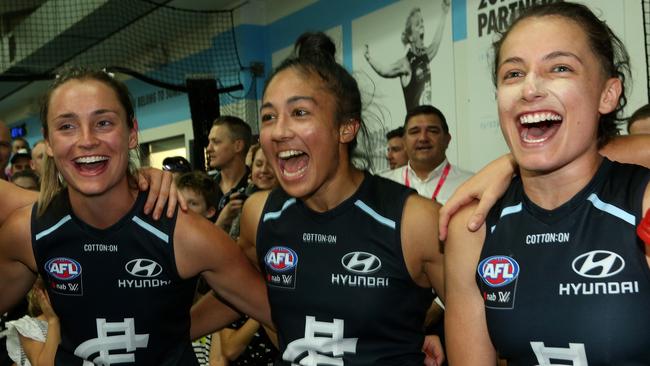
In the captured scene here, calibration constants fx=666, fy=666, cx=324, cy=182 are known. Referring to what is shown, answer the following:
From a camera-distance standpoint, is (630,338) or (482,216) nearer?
(630,338)

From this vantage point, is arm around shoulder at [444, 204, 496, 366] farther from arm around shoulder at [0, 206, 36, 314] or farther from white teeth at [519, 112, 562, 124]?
arm around shoulder at [0, 206, 36, 314]

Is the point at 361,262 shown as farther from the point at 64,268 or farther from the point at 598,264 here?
the point at 64,268

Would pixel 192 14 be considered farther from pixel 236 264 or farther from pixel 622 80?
pixel 622 80

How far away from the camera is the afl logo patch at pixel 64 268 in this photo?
2.38 meters

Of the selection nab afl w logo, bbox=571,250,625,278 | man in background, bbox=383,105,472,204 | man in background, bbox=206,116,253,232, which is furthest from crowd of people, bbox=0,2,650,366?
man in background, bbox=206,116,253,232

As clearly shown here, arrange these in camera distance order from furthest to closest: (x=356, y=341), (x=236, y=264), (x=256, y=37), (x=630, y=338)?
(x=256, y=37) → (x=236, y=264) → (x=356, y=341) → (x=630, y=338)

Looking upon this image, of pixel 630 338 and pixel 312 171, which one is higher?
pixel 312 171

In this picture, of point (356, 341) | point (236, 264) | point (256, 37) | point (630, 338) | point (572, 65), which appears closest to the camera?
point (630, 338)

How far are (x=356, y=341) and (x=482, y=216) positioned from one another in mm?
613

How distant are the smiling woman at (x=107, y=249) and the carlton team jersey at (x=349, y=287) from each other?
284mm

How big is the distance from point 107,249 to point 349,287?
89cm

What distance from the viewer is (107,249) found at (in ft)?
7.80

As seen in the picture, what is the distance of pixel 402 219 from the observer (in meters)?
2.16

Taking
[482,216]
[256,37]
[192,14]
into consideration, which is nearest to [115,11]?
[192,14]
